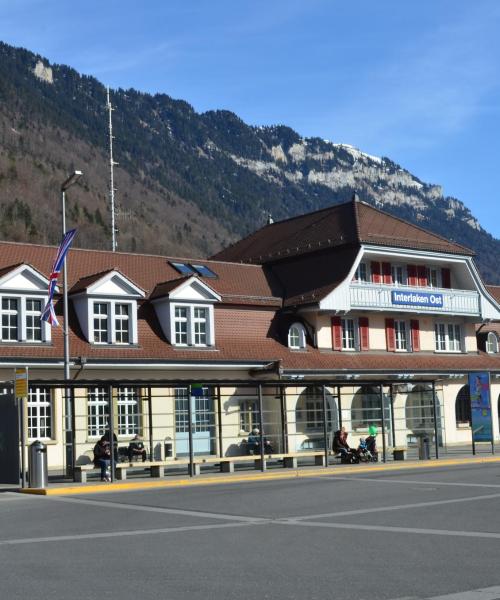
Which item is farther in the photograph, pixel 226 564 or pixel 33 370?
pixel 33 370

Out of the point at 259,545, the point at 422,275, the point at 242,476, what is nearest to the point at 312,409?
the point at 422,275

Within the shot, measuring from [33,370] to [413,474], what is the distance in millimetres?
13388

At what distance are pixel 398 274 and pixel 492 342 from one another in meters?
7.59

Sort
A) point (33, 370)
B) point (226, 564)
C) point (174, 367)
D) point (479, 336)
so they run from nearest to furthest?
point (226, 564) → point (33, 370) → point (174, 367) → point (479, 336)

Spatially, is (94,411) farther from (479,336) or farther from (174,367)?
(479,336)

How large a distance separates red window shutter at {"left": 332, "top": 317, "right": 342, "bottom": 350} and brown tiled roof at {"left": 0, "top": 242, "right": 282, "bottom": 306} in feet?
8.39

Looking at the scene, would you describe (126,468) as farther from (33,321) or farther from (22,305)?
(22,305)

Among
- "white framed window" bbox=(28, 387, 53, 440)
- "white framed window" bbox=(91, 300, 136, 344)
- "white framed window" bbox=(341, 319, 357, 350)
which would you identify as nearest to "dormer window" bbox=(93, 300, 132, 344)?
"white framed window" bbox=(91, 300, 136, 344)

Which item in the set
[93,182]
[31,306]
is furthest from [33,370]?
[93,182]

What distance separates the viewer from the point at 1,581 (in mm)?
10477

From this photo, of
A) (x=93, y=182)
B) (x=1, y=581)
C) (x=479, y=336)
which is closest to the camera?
(x=1, y=581)

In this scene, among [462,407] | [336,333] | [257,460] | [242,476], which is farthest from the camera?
[462,407]

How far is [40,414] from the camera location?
34.2 meters

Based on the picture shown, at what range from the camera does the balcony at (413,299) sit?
43.6 meters
